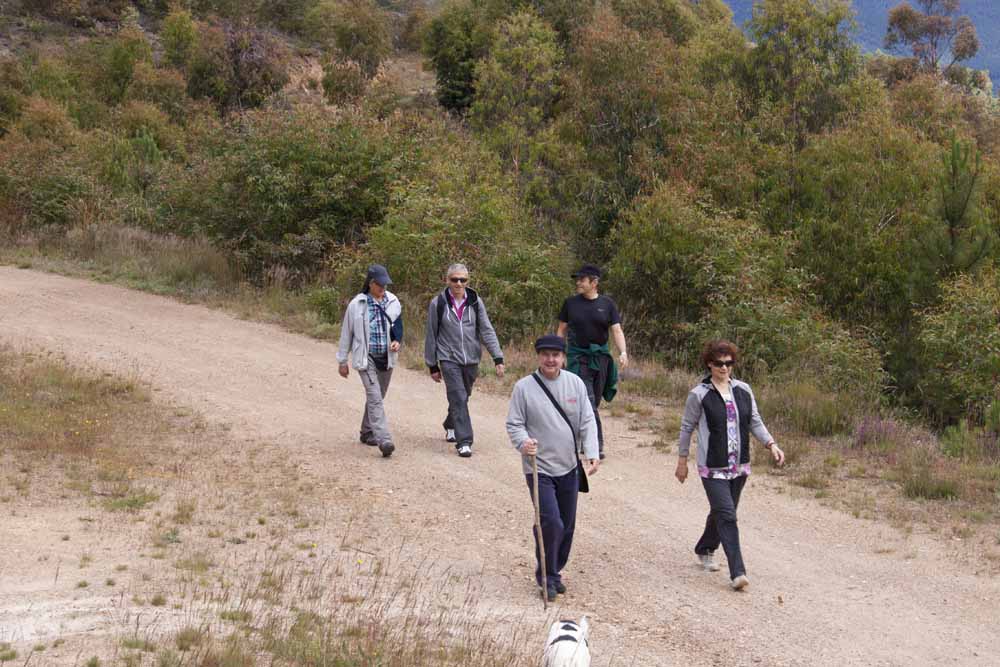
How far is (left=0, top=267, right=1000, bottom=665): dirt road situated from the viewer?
714 centimetres

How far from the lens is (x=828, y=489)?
34.8ft

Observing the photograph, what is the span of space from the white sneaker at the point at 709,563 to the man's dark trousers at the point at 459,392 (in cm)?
336

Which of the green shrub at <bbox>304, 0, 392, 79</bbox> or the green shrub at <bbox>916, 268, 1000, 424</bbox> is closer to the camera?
the green shrub at <bbox>916, 268, 1000, 424</bbox>

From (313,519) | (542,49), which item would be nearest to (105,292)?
(313,519)

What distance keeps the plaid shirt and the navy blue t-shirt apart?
6.00ft

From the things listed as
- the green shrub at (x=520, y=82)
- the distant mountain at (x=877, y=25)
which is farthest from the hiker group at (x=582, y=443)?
Answer: the green shrub at (x=520, y=82)

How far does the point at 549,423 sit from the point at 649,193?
71.3ft

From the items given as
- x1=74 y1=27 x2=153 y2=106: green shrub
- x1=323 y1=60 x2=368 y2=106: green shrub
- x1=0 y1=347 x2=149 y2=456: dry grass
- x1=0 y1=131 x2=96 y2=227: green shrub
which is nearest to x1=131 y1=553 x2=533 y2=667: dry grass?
x1=0 y1=347 x2=149 y2=456: dry grass

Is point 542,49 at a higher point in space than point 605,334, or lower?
higher

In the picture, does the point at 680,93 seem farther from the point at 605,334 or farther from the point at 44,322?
the point at 605,334

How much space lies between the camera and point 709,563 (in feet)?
27.4

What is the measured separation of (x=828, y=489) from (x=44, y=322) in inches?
500

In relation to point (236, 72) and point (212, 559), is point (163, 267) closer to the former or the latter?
point (212, 559)

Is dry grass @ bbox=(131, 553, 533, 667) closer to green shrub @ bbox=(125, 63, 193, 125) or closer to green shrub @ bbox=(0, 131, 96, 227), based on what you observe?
green shrub @ bbox=(0, 131, 96, 227)
